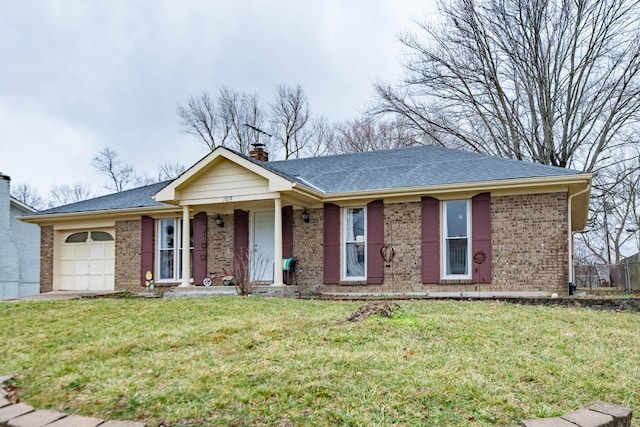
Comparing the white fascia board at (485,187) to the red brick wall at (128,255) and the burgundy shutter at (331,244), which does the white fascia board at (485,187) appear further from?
the red brick wall at (128,255)

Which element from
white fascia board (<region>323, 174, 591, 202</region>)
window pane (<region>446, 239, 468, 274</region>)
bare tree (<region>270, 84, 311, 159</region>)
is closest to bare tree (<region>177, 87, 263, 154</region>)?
bare tree (<region>270, 84, 311, 159</region>)

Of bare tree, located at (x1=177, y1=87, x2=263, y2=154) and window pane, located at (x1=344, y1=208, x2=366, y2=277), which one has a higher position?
bare tree, located at (x1=177, y1=87, x2=263, y2=154)

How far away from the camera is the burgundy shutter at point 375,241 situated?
12.5 meters

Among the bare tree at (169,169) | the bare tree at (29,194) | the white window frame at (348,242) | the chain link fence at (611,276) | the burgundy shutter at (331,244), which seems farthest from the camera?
the bare tree at (29,194)

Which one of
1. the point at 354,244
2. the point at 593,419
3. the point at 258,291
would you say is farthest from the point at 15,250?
the point at 593,419

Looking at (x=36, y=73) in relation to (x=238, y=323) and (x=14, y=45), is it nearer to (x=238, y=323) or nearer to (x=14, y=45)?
(x=14, y=45)

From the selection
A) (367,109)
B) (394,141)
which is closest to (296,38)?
(367,109)

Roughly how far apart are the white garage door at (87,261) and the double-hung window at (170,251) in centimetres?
186

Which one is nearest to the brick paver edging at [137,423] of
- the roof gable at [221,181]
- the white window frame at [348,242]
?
the roof gable at [221,181]

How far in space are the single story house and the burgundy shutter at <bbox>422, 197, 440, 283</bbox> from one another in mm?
23

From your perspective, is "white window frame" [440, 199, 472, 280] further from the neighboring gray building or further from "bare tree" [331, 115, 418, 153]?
the neighboring gray building

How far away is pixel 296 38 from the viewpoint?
17531 millimetres

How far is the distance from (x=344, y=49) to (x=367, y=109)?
13.8ft

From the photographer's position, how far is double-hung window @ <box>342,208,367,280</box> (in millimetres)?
12883
